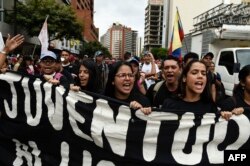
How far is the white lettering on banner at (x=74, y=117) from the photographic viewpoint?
4211mm

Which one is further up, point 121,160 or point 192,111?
point 192,111

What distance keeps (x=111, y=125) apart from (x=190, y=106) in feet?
2.54

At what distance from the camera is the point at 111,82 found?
4.48 metres

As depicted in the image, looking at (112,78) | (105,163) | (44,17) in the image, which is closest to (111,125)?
(105,163)

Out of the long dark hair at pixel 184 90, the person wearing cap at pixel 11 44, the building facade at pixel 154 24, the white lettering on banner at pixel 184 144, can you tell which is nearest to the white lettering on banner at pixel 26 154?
the person wearing cap at pixel 11 44

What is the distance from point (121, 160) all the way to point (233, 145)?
1038 mm

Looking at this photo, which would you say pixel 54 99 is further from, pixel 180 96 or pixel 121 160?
pixel 180 96

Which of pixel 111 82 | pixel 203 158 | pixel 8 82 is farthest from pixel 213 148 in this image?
pixel 8 82

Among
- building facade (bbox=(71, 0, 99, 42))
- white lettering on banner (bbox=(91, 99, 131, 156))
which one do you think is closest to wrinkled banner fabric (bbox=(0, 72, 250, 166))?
white lettering on banner (bbox=(91, 99, 131, 156))

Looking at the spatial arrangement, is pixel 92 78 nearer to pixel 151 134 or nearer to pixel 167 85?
pixel 167 85

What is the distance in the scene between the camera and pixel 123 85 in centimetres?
435

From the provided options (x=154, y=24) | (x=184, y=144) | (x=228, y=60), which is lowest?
(x=184, y=144)

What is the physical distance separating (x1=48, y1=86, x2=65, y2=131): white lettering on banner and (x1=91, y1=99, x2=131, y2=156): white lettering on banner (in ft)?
1.25

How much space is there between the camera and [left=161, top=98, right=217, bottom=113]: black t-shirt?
3928 mm
